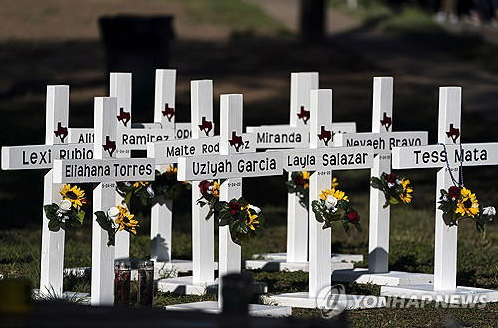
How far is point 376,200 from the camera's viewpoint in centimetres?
944

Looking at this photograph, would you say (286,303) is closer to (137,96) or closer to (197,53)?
(137,96)

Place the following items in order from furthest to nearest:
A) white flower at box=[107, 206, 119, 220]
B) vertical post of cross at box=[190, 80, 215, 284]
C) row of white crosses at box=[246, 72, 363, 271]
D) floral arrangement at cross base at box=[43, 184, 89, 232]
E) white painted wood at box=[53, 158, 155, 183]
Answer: row of white crosses at box=[246, 72, 363, 271] < vertical post of cross at box=[190, 80, 215, 284] < floral arrangement at cross base at box=[43, 184, 89, 232] < white flower at box=[107, 206, 119, 220] < white painted wood at box=[53, 158, 155, 183]

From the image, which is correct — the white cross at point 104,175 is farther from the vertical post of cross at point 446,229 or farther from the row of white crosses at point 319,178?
the vertical post of cross at point 446,229

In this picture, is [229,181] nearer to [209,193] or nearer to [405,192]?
[209,193]

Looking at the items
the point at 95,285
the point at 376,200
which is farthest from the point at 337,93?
A: the point at 95,285

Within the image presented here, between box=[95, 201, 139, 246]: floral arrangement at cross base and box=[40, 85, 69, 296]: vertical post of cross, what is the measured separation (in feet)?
1.61

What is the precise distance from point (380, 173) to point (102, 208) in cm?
216

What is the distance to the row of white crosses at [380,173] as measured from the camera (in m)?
9.35

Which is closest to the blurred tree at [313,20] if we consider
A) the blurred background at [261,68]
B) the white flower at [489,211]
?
the blurred background at [261,68]

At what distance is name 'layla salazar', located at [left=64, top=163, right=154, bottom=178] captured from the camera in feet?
25.8

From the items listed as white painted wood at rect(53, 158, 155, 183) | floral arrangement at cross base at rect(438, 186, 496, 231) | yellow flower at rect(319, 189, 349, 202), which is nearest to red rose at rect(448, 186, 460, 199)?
floral arrangement at cross base at rect(438, 186, 496, 231)

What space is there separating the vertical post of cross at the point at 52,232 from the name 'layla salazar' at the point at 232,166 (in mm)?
998

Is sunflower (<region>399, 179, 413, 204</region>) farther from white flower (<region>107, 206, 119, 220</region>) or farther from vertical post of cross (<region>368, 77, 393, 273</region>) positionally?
white flower (<region>107, 206, 119, 220</region>)

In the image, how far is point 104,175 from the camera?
8000 millimetres
